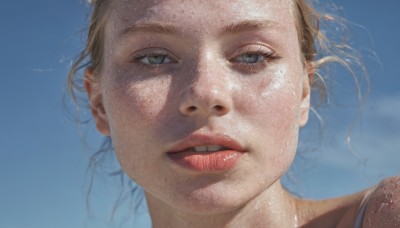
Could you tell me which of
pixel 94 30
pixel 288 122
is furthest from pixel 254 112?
pixel 94 30

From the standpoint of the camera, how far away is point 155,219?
12.1 feet

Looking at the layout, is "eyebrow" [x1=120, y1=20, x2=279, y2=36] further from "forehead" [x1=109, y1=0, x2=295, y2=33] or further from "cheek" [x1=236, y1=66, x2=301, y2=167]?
"cheek" [x1=236, y1=66, x2=301, y2=167]

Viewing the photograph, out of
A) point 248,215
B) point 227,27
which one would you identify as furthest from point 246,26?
point 248,215

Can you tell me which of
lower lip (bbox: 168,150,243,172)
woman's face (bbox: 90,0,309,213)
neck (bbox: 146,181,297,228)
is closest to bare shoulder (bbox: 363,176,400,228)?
woman's face (bbox: 90,0,309,213)

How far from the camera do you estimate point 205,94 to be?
2814 millimetres

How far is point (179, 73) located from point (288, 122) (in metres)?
0.60

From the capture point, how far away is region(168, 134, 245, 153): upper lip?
9.32 feet

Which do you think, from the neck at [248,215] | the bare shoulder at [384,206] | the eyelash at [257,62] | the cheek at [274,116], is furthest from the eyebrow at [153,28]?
the bare shoulder at [384,206]

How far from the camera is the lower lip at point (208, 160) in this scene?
2896 mm

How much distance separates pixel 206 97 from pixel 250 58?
1.45 ft

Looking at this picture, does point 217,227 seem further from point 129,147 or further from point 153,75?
point 153,75

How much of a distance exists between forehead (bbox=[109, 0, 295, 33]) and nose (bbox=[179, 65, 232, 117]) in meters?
0.26

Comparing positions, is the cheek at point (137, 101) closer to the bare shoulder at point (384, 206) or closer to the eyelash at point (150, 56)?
the eyelash at point (150, 56)

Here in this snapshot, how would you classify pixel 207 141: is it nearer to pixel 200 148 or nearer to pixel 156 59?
pixel 200 148
